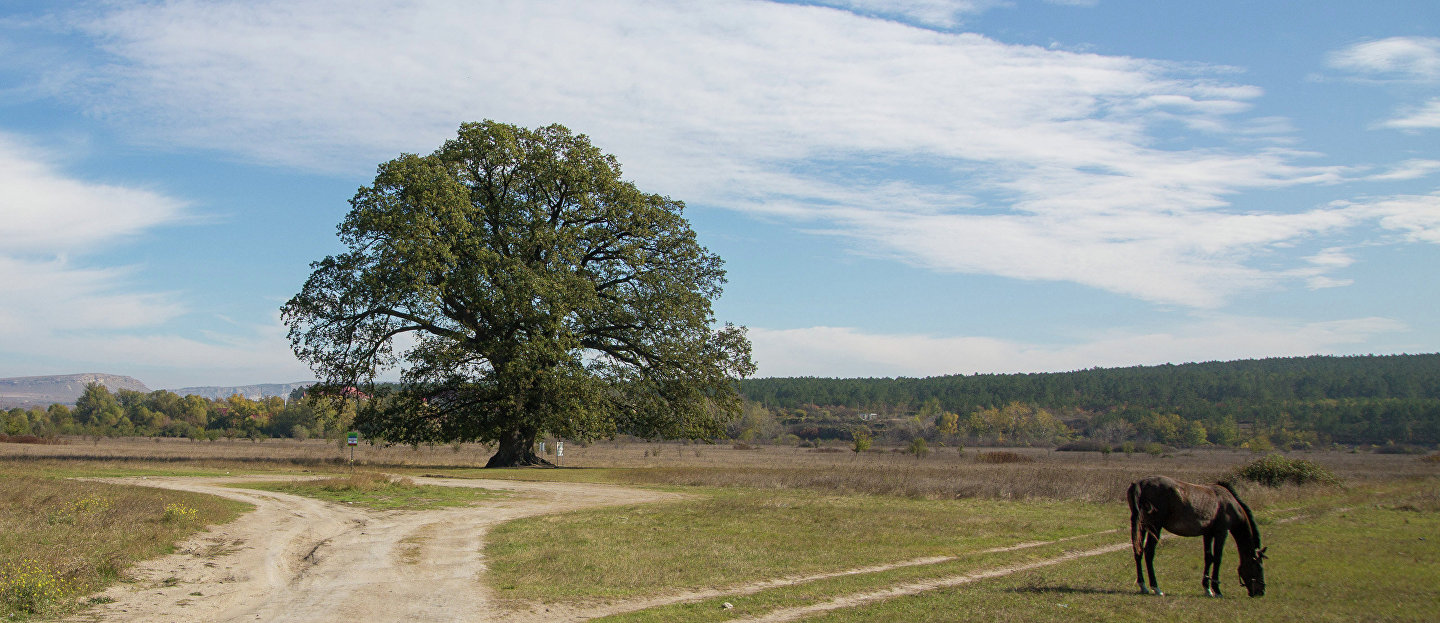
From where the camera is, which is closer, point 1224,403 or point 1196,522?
point 1196,522

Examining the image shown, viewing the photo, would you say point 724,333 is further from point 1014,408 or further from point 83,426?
point 1014,408

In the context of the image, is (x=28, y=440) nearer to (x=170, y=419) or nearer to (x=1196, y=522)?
(x=170, y=419)

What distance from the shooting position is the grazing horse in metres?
12.1

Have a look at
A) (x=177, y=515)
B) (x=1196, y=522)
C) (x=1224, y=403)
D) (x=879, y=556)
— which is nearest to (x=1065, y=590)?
(x=1196, y=522)

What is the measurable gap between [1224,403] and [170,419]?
165 meters

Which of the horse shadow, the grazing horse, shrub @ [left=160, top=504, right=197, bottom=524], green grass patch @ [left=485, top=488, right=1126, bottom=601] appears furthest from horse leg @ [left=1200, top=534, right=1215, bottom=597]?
shrub @ [left=160, top=504, right=197, bottom=524]

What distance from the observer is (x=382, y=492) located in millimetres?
25078

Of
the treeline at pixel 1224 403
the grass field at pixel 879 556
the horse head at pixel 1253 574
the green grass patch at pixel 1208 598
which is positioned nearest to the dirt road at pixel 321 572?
the grass field at pixel 879 556

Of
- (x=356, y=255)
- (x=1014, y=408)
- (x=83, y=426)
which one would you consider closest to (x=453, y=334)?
(x=356, y=255)

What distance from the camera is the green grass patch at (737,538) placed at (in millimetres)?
13258

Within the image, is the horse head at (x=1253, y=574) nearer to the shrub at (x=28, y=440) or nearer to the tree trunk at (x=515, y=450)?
the tree trunk at (x=515, y=450)

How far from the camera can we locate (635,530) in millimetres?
18594

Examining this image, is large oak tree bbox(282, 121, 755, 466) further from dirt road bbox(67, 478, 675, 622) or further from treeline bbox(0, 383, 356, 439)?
treeline bbox(0, 383, 356, 439)

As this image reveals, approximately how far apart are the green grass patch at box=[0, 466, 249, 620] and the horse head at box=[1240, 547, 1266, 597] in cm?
1485
